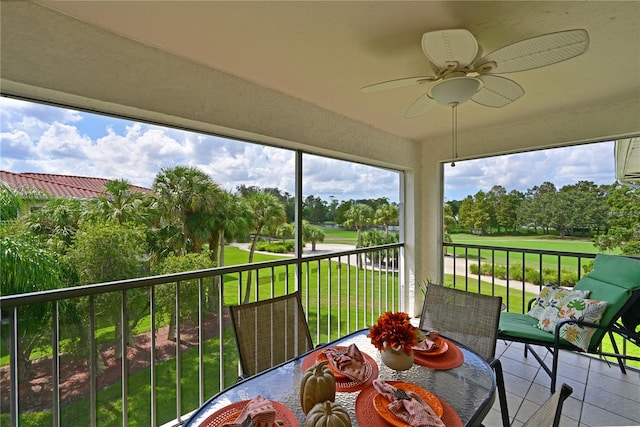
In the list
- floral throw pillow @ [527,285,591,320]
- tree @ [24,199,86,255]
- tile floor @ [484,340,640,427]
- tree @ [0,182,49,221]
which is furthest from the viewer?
floral throw pillow @ [527,285,591,320]

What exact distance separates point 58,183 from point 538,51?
2.51m

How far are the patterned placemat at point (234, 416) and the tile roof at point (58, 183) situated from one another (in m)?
1.49

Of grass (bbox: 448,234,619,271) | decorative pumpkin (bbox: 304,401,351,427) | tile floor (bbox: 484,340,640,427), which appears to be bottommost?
tile floor (bbox: 484,340,640,427)

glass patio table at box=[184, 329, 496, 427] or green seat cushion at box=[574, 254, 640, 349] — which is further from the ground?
green seat cushion at box=[574, 254, 640, 349]

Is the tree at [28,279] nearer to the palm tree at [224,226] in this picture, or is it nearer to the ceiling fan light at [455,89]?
the palm tree at [224,226]

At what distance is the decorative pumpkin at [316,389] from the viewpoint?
919 mm

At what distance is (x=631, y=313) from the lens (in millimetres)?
2133

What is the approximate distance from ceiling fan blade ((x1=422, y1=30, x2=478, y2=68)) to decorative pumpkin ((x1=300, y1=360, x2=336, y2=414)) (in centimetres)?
139

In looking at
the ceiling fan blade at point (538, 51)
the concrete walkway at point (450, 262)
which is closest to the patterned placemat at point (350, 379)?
the concrete walkway at point (450, 262)

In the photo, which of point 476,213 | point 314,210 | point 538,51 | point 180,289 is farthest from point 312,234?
point 476,213

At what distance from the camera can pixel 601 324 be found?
6.86 ft

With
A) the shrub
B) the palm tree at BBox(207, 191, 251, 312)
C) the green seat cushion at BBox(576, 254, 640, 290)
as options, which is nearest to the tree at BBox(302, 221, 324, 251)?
the shrub

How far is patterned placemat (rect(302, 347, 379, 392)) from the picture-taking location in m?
1.10

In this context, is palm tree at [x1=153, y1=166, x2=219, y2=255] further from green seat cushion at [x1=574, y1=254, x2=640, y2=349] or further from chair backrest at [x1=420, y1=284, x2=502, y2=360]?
green seat cushion at [x1=574, y1=254, x2=640, y2=349]
